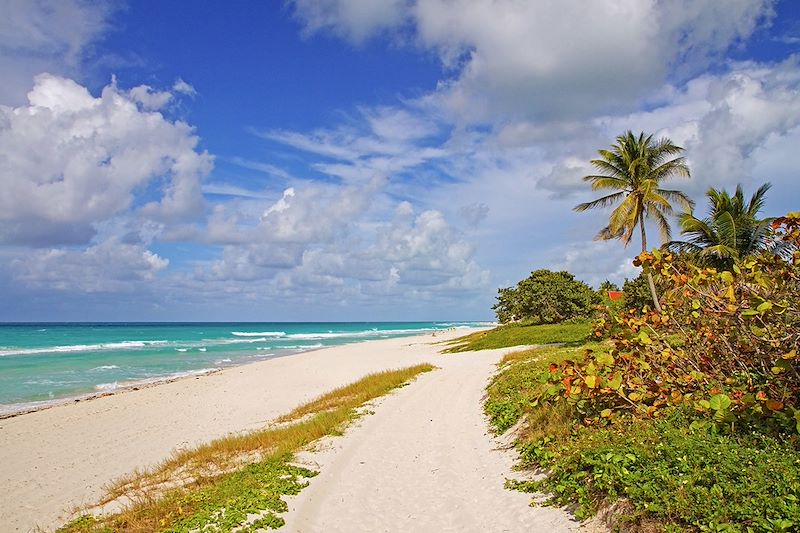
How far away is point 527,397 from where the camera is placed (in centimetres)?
1127

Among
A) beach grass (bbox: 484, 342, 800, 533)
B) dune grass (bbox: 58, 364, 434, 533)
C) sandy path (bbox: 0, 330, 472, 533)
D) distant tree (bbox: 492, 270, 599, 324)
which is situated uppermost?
distant tree (bbox: 492, 270, 599, 324)

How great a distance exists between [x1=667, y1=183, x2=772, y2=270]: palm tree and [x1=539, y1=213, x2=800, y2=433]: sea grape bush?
17102 mm

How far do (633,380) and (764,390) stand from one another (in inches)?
67.1

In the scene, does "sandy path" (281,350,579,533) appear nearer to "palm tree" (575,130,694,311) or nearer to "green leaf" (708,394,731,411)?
"green leaf" (708,394,731,411)

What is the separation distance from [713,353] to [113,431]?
17.7 m

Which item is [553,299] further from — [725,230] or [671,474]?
[671,474]

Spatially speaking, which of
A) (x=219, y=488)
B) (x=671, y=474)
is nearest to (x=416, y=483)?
(x=219, y=488)

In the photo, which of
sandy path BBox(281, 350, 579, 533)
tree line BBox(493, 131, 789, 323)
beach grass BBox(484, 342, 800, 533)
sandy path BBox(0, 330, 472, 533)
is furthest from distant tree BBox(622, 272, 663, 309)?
beach grass BBox(484, 342, 800, 533)

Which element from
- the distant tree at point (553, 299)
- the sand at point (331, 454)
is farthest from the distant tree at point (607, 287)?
the sand at point (331, 454)

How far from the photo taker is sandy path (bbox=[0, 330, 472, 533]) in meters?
11.4

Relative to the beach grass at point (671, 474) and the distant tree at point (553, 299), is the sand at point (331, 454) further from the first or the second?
the distant tree at point (553, 299)

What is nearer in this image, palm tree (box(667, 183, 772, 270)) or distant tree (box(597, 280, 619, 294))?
palm tree (box(667, 183, 772, 270))

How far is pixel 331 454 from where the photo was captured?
9.78 meters

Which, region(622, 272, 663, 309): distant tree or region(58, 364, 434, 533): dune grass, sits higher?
region(622, 272, 663, 309): distant tree
